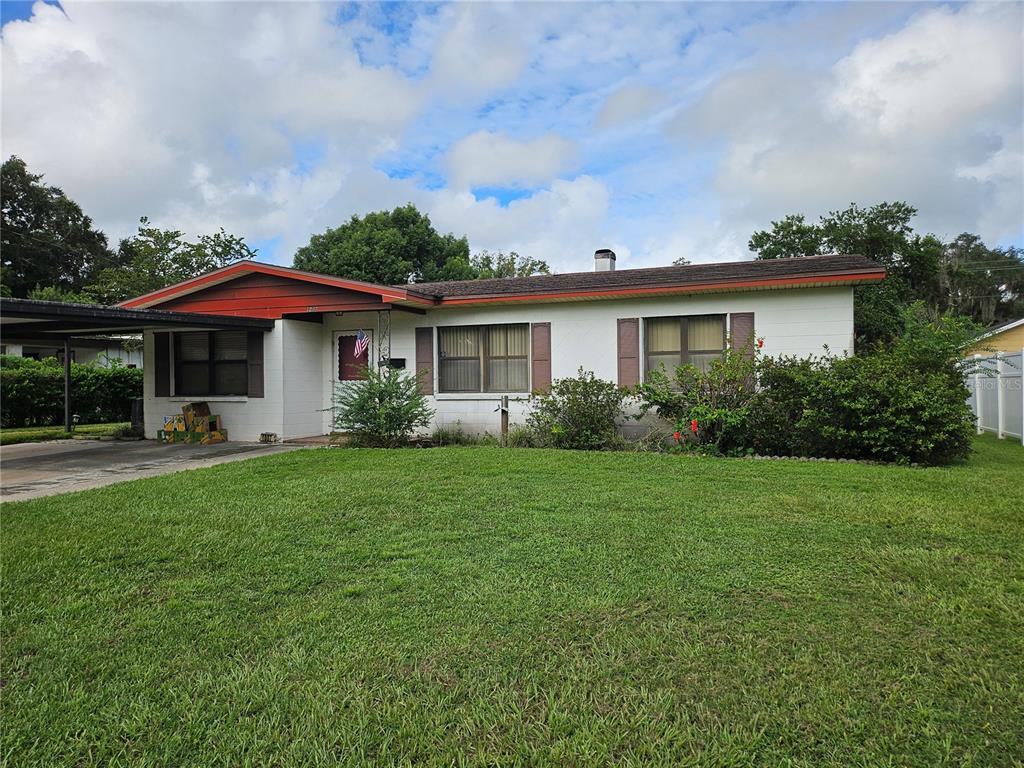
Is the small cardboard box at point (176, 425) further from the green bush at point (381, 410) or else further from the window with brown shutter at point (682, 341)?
the window with brown shutter at point (682, 341)

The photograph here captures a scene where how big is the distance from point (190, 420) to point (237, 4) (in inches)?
285

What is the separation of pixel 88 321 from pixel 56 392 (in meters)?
8.78

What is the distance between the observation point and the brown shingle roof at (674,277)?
9.48 m

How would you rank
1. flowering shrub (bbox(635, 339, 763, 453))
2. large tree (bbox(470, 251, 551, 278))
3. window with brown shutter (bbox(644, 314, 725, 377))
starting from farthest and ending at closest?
large tree (bbox(470, 251, 551, 278))
window with brown shutter (bbox(644, 314, 725, 377))
flowering shrub (bbox(635, 339, 763, 453))

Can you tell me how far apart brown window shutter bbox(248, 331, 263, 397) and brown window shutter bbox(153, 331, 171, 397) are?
2.03 m

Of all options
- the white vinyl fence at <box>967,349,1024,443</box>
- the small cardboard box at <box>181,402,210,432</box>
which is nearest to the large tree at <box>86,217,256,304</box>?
the small cardboard box at <box>181,402,210,432</box>

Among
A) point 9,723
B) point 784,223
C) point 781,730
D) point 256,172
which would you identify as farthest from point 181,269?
point 784,223

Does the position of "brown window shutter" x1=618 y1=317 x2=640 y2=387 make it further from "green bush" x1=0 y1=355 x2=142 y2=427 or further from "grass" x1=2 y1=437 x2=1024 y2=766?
"green bush" x1=0 y1=355 x2=142 y2=427

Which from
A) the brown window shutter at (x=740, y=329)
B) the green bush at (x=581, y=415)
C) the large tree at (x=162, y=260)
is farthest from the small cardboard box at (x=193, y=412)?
the brown window shutter at (x=740, y=329)

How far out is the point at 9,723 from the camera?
242cm

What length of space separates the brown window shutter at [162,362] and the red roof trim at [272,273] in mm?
891

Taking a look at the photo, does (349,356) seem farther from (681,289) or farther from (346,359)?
(681,289)

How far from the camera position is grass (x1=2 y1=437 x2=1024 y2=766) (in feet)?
7.45

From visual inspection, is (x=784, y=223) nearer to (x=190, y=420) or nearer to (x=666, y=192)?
(x=666, y=192)
